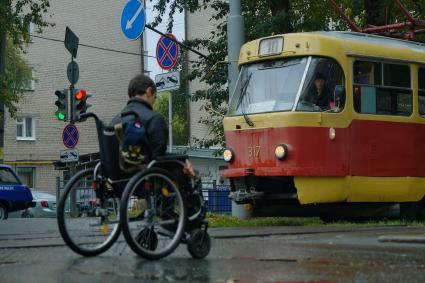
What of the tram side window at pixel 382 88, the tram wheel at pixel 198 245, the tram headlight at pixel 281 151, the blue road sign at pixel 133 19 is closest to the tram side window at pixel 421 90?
the tram side window at pixel 382 88

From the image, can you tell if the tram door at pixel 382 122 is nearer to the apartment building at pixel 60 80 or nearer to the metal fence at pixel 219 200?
the metal fence at pixel 219 200

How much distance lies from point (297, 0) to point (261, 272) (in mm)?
18136

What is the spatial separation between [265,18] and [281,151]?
10.4 m

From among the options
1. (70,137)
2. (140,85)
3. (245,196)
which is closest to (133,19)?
(245,196)

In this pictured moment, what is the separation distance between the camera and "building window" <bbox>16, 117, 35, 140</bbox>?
165 ft

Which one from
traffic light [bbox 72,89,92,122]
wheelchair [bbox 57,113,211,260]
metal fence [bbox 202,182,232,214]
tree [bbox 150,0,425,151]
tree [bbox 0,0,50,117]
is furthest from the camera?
tree [bbox 0,0,50,117]

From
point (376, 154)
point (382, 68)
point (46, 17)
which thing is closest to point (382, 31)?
point (382, 68)

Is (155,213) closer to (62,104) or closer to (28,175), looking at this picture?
(62,104)

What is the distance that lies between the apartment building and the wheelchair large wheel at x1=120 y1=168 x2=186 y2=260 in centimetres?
4250

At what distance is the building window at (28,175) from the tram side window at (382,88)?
3671 centimetres

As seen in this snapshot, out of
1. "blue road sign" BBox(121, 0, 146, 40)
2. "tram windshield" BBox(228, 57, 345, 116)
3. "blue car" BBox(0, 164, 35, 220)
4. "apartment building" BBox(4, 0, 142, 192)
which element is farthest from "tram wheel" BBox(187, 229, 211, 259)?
"apartment building" BBox(4, 0, 142, 192)

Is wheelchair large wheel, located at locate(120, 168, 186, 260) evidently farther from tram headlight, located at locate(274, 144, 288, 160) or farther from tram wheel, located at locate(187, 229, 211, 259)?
tram headlight, located at locate(274, 144, 288, 160)

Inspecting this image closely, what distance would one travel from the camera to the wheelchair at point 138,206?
6.74 meters

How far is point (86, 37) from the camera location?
5372cm
